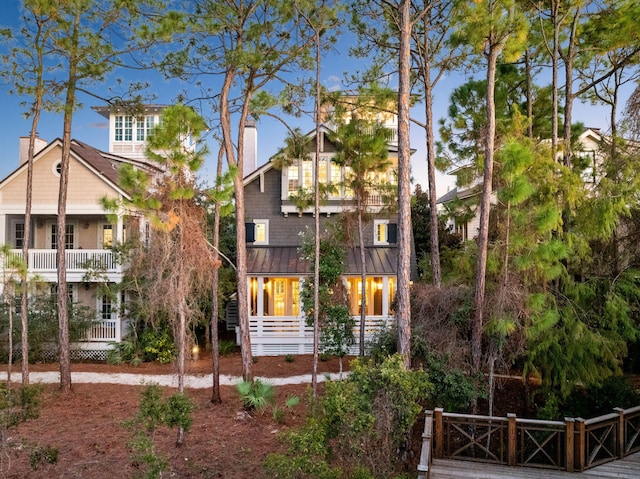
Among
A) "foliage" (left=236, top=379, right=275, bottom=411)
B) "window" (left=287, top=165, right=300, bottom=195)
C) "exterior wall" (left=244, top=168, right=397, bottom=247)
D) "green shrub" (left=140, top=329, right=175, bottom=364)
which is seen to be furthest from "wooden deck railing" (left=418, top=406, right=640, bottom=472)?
"window" (left=287, top=165, right=300, bottom=195)

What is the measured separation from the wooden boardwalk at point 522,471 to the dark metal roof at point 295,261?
8358mm

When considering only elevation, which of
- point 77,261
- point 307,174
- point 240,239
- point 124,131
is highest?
point 124,131

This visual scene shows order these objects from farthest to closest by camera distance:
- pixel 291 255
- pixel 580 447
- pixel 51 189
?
1. pixel 291 255
2. pixel 51 189
3. pixel 580 447

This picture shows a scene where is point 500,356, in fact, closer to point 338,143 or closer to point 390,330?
point 390,330

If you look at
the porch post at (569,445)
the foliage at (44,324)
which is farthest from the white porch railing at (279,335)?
the porch post at (569,445)

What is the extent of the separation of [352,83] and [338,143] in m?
1.92

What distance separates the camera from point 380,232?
17.9 metres

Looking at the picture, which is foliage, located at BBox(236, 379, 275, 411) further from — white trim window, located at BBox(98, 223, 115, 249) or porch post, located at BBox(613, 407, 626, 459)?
white trim window, located at BBox(98, 223, 115, 249)

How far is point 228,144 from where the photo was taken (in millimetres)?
10617

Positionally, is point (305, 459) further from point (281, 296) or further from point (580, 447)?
point (281, 296)

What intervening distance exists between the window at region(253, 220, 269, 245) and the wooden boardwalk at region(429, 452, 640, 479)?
12029mm

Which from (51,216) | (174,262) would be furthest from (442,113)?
(51,216)

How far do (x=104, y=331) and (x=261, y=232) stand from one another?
7.42 m

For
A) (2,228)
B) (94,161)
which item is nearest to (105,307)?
(2,228)
